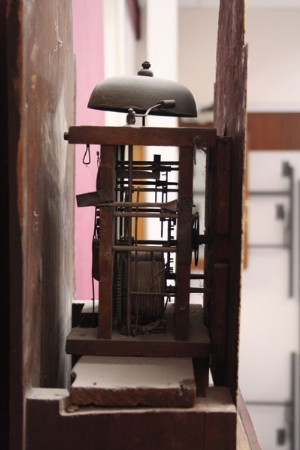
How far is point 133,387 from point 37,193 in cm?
47

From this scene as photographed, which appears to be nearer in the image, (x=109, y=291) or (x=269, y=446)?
(x=109, y=291)

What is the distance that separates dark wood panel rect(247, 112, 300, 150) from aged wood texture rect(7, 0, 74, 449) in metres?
4.00

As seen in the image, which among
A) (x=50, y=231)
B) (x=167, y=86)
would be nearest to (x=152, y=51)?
(x=167, y=86)

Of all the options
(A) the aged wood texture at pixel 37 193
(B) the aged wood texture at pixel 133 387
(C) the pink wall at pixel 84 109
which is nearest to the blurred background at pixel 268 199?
(C) the pink wall at pixel 84 109

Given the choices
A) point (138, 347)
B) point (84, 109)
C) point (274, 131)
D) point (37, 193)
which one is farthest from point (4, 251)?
point (274, 131)

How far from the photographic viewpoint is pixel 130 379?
1192 mm

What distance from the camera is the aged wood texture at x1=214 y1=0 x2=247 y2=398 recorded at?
1.26 m

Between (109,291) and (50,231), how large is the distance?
0.24 meters

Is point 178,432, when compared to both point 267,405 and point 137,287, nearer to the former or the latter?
point 137,287

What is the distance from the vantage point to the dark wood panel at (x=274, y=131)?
5.51 metres

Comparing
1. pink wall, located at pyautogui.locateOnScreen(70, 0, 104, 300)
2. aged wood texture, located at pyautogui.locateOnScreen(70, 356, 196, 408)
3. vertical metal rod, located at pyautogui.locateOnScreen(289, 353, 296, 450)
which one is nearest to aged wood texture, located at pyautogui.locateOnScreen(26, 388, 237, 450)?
aged wood texture, located at pyautogui.locateOnScreen(70, 356, 196, 408)

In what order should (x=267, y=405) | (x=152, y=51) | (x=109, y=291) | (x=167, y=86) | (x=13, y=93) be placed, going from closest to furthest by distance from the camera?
1. (x=13, y=93)
2. (x=109, y=291)
3. (x=167, y=86)
4. (x=152, y=51)
5. (x=267, y=405)

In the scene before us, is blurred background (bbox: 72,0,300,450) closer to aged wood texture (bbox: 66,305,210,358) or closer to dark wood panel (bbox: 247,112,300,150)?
dark wood panel (bbox: 247,112,300,150)

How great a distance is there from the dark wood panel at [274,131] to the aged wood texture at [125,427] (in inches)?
182
